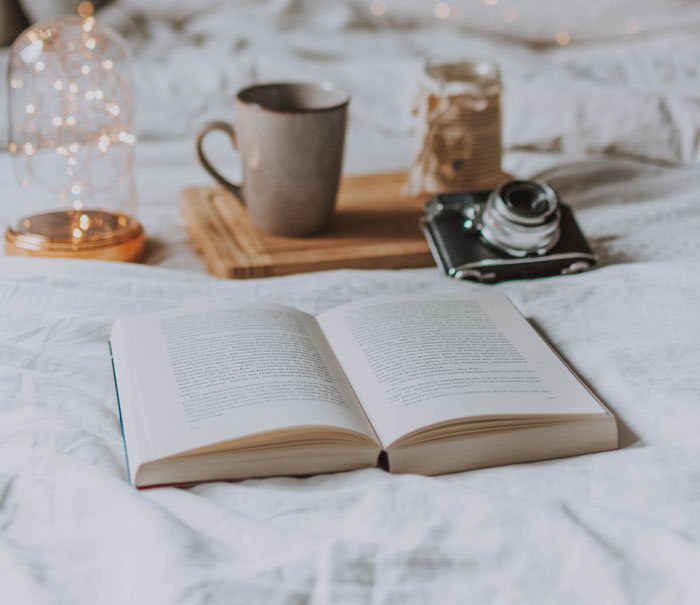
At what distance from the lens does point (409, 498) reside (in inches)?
18.6

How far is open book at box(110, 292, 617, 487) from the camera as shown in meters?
0.50

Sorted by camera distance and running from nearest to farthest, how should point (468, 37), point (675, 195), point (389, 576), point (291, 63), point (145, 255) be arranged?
point (389, 576)
point (145, 255)
point (675, 195)
point (291, 63)
point (468, 37)

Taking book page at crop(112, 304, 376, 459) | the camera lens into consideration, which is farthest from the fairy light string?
the camera lens

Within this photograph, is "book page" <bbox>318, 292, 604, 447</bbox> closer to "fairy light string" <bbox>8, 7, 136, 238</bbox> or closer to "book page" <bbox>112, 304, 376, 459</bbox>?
"book page" <bbox>112, 304, 376, 459</bbox>

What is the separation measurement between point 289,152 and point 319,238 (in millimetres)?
102

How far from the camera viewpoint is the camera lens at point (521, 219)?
75 cm

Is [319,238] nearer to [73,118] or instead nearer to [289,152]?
[289,152]

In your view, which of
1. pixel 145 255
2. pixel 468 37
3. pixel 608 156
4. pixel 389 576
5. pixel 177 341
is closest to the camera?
pixel 389 576

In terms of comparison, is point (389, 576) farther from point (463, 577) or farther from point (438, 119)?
point (438, 119)

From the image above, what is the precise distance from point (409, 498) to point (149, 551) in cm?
15

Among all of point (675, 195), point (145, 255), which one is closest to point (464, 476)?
point (145, 255)

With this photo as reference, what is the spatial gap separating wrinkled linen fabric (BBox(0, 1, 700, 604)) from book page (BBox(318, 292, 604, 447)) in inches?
1.6

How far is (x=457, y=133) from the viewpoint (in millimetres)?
914

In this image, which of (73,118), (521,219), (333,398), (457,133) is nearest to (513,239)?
(521,219)
